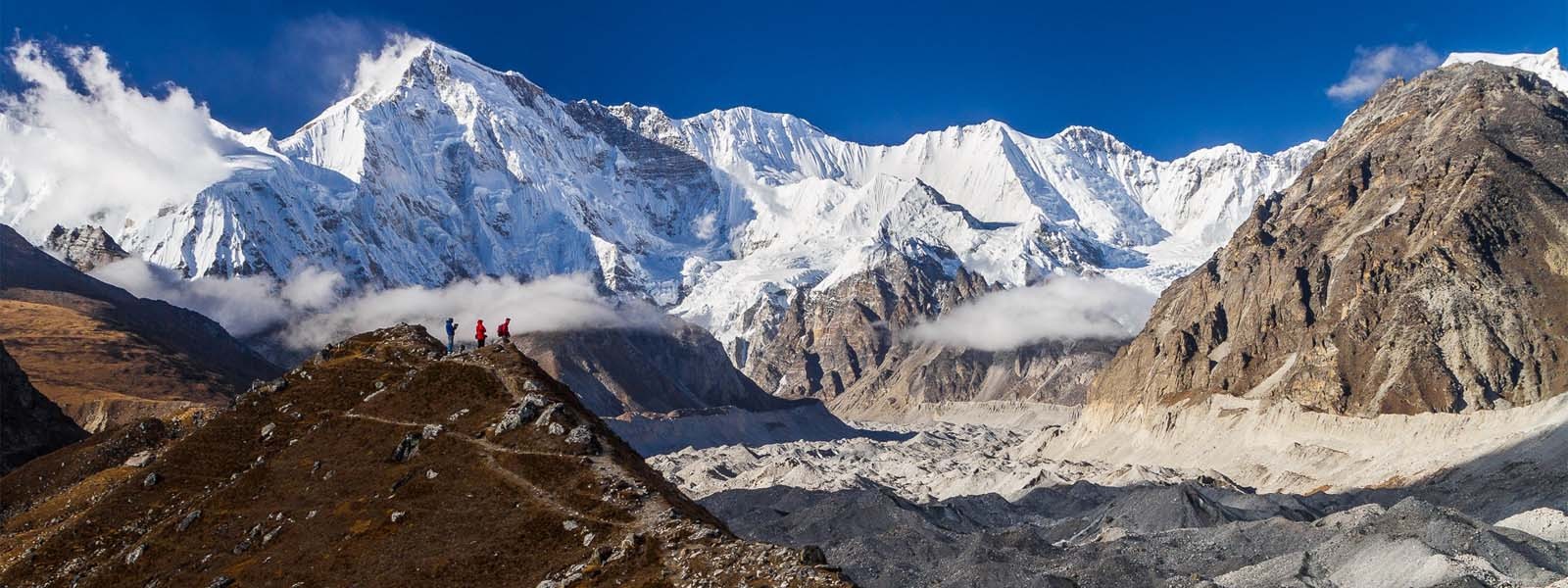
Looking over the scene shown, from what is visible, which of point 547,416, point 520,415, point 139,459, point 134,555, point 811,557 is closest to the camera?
point 811,557

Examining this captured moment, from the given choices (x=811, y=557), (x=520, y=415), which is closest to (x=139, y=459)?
(x=520, y=415)

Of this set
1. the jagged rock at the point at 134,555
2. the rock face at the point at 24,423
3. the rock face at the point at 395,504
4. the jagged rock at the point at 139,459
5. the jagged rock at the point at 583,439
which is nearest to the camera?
the rock face at the point at 395,504

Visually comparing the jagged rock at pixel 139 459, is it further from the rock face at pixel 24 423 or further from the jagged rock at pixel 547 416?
the rock face at pixel 24 423

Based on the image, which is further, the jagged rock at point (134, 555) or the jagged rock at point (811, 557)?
the jagged rock at point (134, 555)

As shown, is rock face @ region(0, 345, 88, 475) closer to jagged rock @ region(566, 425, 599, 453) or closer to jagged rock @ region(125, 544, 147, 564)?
jagged rock @ region(125, 544, 147, 564)

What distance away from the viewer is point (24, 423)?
106 m

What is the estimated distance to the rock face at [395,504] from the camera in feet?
152

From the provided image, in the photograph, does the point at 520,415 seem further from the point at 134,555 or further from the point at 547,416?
the point at 134,555

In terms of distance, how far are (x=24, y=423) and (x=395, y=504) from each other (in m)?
71.2

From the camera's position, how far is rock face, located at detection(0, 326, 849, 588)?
4622 cm

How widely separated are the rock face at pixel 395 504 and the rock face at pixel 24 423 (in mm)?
34986

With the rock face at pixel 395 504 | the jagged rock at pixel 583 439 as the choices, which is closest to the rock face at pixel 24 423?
the rock face at pixel 395 504

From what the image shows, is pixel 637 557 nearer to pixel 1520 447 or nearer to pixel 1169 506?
pixel 1169 506

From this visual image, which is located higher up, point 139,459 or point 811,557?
point 139,459
